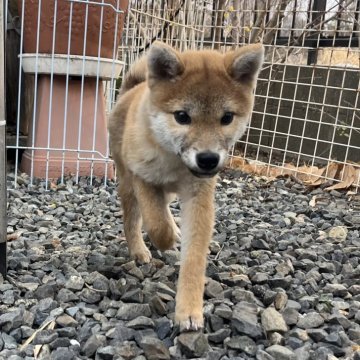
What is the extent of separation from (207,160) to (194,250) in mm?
368

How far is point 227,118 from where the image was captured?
208cm

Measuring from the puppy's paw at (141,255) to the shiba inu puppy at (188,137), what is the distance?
0.32 m

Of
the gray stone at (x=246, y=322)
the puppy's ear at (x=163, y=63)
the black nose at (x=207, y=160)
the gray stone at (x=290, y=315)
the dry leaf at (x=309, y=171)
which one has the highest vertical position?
the puppy's ear at (x=163, y=63)

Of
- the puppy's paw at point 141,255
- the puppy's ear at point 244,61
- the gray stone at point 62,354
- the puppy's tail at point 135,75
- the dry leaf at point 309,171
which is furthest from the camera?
the dry leaf at point 309,171

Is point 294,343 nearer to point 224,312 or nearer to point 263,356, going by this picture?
point 263,356

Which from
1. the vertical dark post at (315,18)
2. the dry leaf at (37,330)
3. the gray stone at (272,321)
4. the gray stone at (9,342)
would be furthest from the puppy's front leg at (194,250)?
the vertical dark post at (315,18)

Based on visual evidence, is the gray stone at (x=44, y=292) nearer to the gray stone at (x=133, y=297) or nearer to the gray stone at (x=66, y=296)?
the gray stone at (x=66, y=296)

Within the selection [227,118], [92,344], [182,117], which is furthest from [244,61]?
[92,344]

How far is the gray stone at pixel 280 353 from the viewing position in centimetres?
165

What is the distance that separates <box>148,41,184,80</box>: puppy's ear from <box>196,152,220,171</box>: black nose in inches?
15.3

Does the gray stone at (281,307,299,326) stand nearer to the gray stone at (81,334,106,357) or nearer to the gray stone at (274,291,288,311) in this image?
the gray stone at (274,291,288,311)

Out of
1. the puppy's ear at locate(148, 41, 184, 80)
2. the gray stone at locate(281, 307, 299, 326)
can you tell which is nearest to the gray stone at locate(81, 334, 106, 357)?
the gray stone at locate(281, 307, 299, 326)

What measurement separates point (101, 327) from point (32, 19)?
9.43ft

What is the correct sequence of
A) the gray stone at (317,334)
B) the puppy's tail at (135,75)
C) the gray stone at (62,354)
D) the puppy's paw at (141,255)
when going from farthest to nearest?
the puppy's tail at (135,75)
the puppy's paw at (141,255)
the gray stone at (317,334)
the gray stone at (62,354)
